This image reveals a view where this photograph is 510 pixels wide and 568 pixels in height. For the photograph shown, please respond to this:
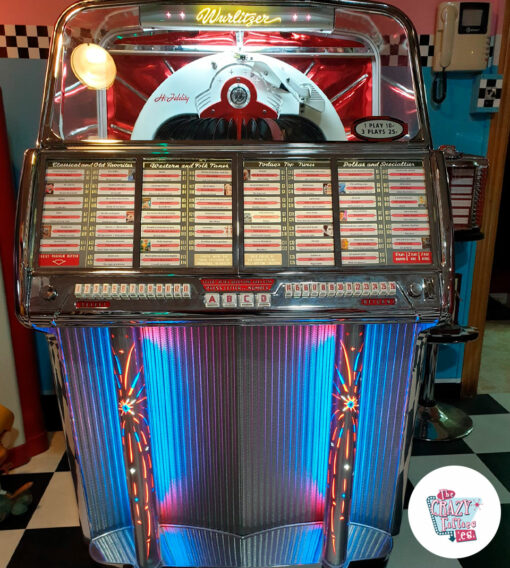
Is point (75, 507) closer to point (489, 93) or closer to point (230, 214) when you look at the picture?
point (230, 214)

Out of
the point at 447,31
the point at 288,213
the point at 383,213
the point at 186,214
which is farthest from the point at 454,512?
the point at 447,31

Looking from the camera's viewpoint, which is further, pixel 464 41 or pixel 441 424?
pixel 441 424

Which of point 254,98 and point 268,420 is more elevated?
point 254,98

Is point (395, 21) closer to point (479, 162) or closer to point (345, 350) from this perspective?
point (479, 162)

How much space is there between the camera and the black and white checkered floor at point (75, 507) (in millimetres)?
1829

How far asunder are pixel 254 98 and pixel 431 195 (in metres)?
0.72

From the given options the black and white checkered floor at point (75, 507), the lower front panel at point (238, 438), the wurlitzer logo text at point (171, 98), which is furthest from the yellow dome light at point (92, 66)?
the black and white checkered floor at point (75, 507)

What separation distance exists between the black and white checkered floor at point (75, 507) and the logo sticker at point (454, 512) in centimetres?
6

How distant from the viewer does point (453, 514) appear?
5.96 ft

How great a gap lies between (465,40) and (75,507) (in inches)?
112

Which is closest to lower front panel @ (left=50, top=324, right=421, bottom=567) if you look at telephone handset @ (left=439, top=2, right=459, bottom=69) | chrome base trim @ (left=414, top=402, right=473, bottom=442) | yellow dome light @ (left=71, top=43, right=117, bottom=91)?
yellow dome light @ (left=71, top=43, right=117, bottom=91)

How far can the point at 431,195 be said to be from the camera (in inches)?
56.2

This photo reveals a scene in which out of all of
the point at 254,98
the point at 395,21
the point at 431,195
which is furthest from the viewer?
the point at 254,98

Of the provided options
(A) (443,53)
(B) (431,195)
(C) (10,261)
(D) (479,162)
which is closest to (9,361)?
(C) (10,261)
